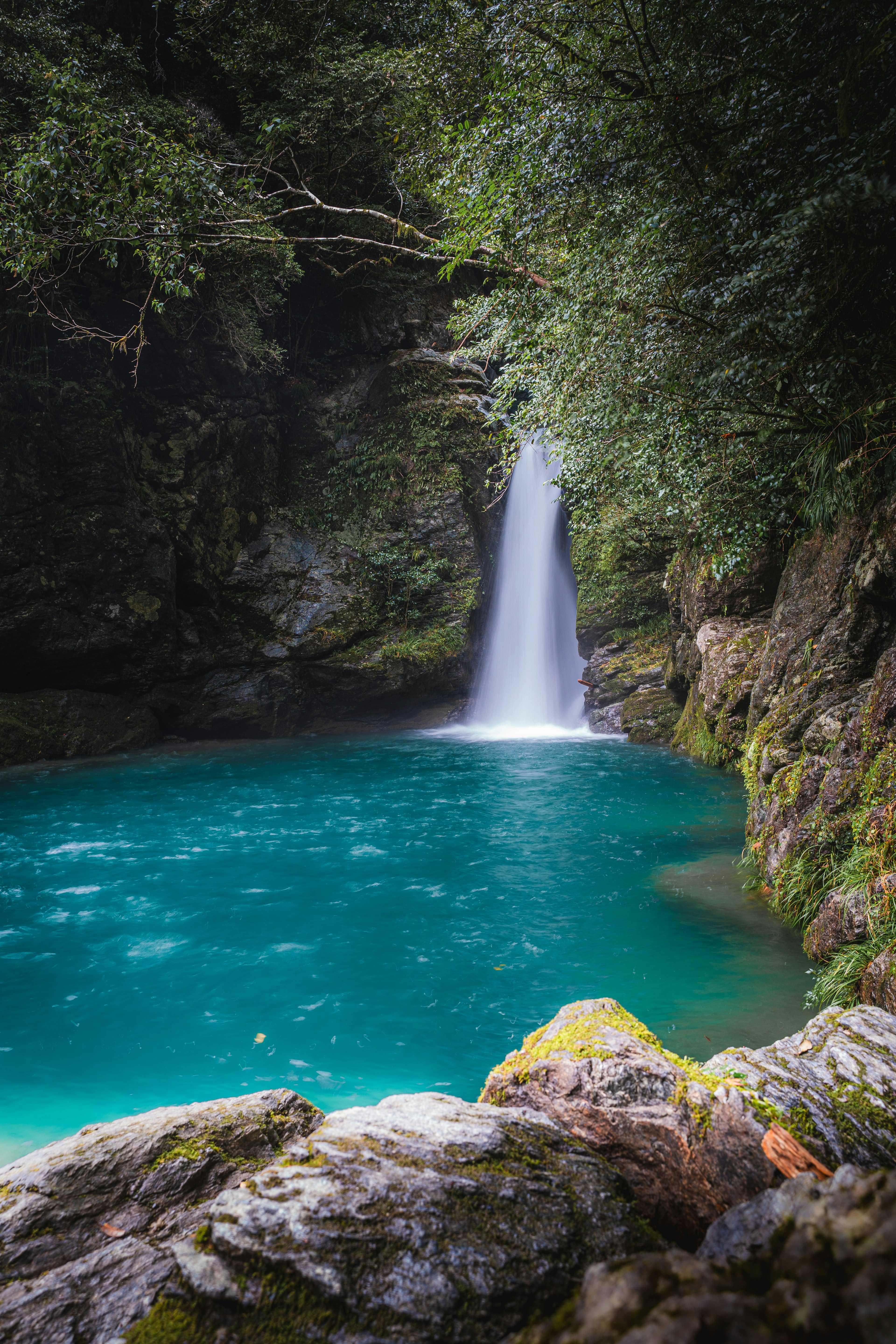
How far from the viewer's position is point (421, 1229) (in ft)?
4.79

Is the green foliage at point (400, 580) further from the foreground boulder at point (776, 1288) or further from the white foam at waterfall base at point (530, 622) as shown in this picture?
the foreground boulder at point (776, 1288)

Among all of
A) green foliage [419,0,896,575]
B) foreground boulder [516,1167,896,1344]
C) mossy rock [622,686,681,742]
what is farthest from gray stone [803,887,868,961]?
mossy rock [622,686,681,742]

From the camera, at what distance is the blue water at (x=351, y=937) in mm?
4273

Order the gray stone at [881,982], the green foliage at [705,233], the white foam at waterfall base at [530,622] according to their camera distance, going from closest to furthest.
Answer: the gray stone at [881,982]
the green foliage at [705,233]
the white foam at waterfall base at [530,622]

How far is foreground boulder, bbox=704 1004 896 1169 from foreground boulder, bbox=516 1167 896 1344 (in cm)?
104

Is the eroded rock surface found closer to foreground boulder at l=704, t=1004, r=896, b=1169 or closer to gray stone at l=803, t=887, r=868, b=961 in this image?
gray stone at l=803, t=887, r=868, b=961

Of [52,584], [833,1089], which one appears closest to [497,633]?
[52,584]

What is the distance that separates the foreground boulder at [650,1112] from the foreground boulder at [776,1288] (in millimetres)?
922

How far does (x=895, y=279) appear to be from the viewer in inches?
194

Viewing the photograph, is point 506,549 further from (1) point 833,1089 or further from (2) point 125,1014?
(1) point 833,1089

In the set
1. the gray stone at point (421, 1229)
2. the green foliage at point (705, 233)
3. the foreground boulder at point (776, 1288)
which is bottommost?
the gray stone at point (421, 1229)

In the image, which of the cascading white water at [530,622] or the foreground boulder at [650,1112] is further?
the cascading white water at [530,622]

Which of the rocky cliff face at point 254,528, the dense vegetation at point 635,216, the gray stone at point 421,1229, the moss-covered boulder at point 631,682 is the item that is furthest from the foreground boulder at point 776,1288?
the moss-covered boulder at point 631,682

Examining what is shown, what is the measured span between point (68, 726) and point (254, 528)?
7347 millimetres
